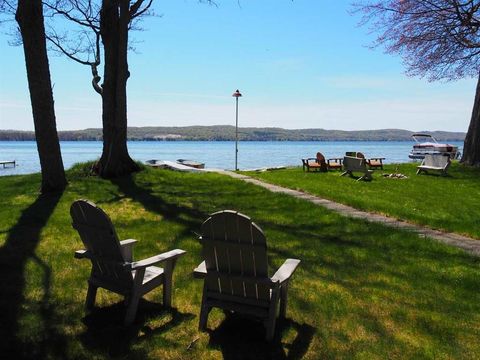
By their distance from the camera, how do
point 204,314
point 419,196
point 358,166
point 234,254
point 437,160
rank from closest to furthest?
point 234,254 < point 204,314 < point 419,196 < point 358,166 < point 437,160

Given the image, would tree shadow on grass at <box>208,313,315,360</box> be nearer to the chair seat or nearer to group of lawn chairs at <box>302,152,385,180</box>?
the chair seat

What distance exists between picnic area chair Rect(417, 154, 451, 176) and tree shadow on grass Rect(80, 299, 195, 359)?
1625 centimetres

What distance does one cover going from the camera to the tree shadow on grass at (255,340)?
3594 mm

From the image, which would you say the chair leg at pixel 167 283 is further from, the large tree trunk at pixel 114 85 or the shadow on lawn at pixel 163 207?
the large tree trunk at pixel 114 85

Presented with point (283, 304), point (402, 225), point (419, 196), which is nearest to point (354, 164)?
point (419, 196)

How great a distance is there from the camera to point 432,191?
13.4m

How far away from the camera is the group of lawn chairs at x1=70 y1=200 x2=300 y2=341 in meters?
3.64

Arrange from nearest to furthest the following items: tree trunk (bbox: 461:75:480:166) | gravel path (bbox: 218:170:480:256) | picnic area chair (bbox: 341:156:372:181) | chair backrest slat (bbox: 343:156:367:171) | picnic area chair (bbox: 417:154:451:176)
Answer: gravel path (bbox: 218:170:480:256) < picnic area chair (bbox: 341:156:372:181) < chair backrest slat (bbox: 343:156:367:171) < picnic area chair (bbox: 417:154:451:176) < tree trunk (bbox: 461:75:480:166)

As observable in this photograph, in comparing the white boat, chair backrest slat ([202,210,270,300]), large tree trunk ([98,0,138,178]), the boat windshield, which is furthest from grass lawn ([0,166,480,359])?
the boat windshield

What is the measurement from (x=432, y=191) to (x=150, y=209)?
28.5ft

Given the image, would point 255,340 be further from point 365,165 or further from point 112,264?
point 365,165

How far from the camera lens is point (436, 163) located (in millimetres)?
18500

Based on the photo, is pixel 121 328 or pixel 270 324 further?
pixel 121 328

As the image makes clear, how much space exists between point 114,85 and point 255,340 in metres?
12.7
